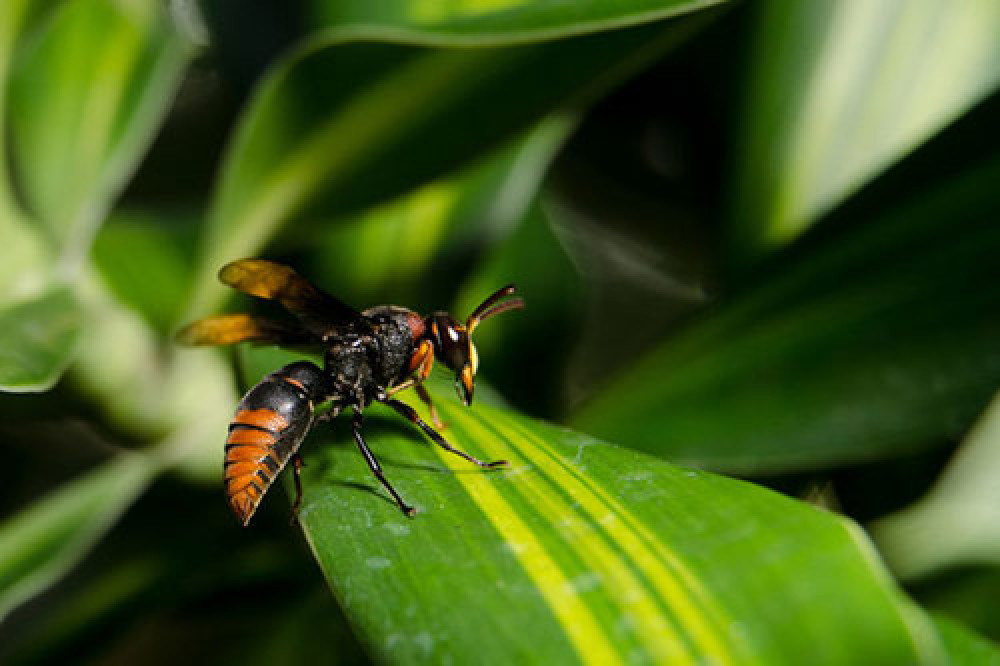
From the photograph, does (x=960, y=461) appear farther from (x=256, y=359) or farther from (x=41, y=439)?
(x=41, y=439)

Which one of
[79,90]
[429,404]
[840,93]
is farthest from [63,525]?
[840,93]

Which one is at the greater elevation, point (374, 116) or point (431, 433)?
point (374, 116)

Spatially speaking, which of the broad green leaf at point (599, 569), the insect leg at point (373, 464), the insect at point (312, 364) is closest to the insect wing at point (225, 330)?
the insect at point (312, 364)

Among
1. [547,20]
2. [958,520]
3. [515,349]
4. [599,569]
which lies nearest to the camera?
[599,569]

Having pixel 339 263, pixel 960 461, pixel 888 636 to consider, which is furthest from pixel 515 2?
pixel 888 636

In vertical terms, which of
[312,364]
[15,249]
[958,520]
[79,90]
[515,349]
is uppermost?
[79,90]

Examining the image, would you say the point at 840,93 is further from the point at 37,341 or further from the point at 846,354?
the point at 37,341

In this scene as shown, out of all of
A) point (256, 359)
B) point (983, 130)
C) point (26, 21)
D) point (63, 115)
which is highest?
point (26, 21)
